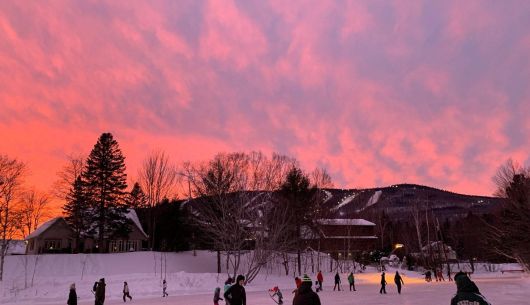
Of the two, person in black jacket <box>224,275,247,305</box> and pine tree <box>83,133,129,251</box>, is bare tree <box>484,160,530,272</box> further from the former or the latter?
pine tree <box>83,133,129,251</box>

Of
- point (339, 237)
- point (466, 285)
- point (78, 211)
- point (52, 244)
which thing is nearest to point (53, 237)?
point (52, 244)

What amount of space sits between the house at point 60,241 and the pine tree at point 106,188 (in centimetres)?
175

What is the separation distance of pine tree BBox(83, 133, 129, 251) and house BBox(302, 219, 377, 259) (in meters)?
23.8

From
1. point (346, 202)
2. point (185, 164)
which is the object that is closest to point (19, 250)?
point (185, 164)

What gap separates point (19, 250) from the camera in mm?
83250

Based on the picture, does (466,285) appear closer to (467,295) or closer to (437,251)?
(467,295)

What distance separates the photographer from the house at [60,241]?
55406mm

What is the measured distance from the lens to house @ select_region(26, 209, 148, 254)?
182ft

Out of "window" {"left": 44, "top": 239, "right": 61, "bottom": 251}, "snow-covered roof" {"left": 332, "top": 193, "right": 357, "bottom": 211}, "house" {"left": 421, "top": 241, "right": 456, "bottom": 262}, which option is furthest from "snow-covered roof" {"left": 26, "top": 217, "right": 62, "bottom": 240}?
"house" {"left": 421, "top": 241, "right": 456, "bottom": 262}

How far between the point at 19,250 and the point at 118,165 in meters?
40.2

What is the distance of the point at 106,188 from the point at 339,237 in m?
35.8

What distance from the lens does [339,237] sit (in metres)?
69.9

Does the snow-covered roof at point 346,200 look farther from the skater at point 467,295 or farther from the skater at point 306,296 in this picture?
the skater at point 467,295

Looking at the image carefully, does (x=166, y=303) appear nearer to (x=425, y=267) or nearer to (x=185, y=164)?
(x=185, y=164)
